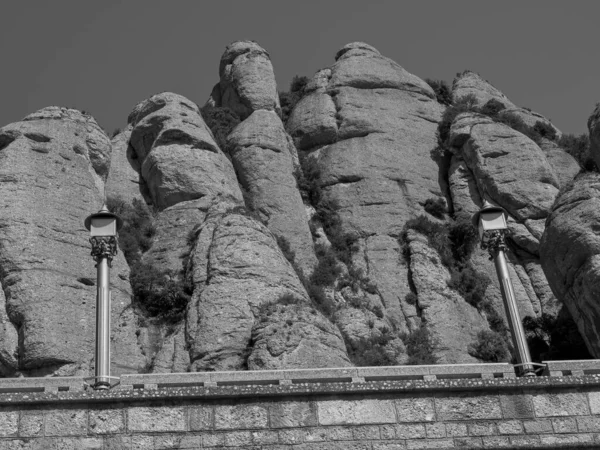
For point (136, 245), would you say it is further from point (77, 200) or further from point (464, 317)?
point (464, 317)

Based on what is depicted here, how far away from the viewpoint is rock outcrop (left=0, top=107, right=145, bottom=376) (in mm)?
27859

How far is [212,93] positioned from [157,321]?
65.2 ft

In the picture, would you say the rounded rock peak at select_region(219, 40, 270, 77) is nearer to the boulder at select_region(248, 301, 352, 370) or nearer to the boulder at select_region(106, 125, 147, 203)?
the boulder at select_region(106, 125, 147, 203)

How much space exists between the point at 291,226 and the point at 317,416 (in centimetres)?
2373

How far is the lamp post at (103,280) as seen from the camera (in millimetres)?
14828

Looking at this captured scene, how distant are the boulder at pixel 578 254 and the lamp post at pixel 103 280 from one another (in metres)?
17.9

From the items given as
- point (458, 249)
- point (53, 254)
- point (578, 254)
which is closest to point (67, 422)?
point (53, 254)

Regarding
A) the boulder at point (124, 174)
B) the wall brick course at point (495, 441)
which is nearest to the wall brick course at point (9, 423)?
the wall brick course at point (495, 441)

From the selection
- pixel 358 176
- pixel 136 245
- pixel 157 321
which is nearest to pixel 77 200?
pixel 136 245

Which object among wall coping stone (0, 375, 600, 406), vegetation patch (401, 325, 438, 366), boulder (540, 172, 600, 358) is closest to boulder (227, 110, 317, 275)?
vegetation patch (401, 325, 438, 366)

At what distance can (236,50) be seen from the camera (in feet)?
156

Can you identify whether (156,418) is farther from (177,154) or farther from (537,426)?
(177,154)

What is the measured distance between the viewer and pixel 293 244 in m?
36.8

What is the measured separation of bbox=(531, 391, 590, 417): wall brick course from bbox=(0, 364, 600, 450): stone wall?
1 cm
